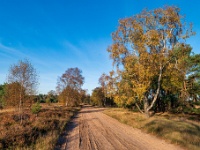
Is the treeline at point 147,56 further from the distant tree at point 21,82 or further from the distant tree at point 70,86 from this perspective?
the distant tree at point 70,86

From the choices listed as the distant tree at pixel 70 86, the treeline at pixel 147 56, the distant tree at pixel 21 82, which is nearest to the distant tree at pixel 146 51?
the treeline at pixel 147 56

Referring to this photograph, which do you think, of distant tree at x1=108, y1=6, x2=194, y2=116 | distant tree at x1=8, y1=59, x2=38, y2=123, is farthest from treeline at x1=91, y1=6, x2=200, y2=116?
distant tree at x1=8, y1=59, x2=38, y2=123

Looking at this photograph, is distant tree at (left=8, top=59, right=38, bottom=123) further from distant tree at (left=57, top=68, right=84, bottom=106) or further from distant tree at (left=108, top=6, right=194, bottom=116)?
distant tree at (left=57, top=68, right=84, bottom=106)

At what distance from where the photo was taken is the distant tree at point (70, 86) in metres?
48.0

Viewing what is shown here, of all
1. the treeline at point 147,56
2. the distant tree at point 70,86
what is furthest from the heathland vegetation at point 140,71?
the distant tree at point 70,86

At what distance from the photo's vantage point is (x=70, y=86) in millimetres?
50000

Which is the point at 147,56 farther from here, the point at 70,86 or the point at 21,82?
the point at 70,86

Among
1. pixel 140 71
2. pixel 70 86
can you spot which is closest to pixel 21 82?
pixel 140 71

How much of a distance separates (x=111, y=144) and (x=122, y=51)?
608 inches

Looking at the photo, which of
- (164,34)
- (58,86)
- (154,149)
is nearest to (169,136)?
(154,149)

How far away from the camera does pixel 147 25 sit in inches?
858

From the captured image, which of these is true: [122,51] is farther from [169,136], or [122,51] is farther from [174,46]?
[169,136]

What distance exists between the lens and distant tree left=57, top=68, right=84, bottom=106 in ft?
158

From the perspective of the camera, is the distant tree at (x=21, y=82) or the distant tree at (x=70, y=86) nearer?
the distant tree at (x=21, y=82)
